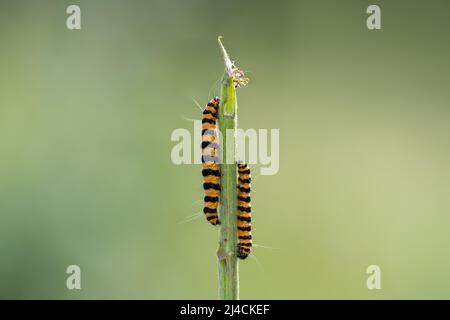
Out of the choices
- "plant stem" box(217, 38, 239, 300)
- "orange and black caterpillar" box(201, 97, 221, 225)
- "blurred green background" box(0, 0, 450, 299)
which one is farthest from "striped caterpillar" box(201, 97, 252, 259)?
"blurred green background" box(0, 0, 450, 299)

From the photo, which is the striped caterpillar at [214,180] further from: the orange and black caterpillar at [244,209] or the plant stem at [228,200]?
the plant stem at [228,200]

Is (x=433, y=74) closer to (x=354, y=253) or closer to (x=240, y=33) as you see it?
(x=240, y=33)

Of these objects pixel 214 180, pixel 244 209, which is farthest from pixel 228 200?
pixel 244 209

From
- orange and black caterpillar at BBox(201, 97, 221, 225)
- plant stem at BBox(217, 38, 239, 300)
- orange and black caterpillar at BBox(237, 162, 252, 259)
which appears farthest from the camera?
orange and black caterpillar at BBox(237, 162, 252, 259)

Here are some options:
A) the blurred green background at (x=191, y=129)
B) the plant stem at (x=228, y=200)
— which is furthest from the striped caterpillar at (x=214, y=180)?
the blurred green background at (x=191, y=129)

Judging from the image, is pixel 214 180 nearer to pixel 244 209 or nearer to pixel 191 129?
pixel 244 209

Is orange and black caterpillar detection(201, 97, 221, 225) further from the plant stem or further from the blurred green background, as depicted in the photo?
the blurred green background
